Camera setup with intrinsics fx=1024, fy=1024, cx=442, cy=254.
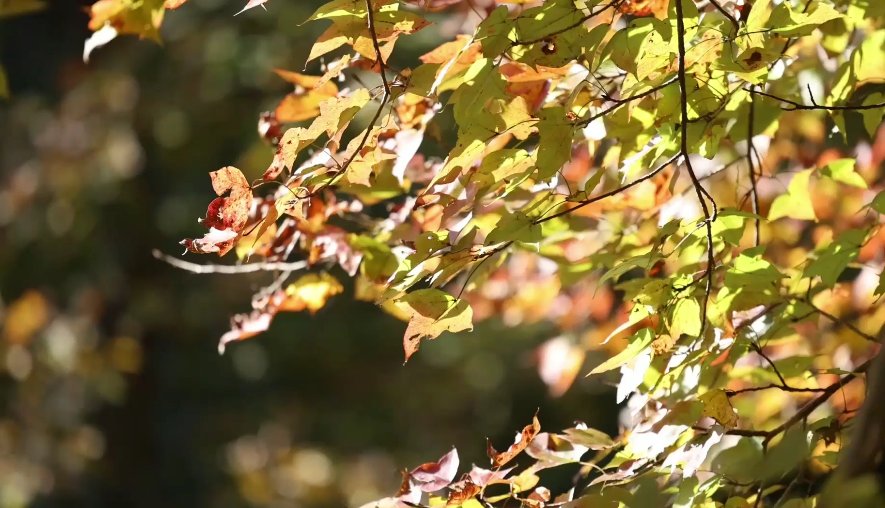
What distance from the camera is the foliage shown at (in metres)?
0.77

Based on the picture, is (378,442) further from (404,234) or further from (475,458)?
(404,234)

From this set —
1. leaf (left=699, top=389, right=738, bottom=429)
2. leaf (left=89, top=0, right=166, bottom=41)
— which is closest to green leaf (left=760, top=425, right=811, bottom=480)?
leaf (left=699, top=389, right=738, bottom=429)

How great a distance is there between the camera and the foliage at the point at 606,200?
30.2 inches

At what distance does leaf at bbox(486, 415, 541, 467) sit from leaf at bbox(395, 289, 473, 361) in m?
0.10

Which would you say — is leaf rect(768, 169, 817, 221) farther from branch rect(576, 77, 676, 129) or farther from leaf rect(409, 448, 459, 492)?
leaf rect(409, 448, 459, 492)

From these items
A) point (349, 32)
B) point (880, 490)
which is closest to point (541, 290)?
point (349, 32)

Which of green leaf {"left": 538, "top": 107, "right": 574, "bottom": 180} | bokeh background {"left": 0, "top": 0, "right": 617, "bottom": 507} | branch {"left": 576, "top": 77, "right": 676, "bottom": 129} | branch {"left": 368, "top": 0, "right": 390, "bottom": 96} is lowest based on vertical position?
bokeh background {"left": 0, "top": 0, "right": 617, "bottom": 507}

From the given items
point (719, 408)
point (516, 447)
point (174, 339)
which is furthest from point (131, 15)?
point (174, 339)

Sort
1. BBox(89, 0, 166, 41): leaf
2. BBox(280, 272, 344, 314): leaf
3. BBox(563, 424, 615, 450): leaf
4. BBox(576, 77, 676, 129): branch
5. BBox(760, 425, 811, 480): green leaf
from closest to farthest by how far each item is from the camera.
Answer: BBox(760, 425, 811, 480): green leaf < BBox(576, 77, 676, 129): branch < BBox(563, 424, 615, 450): leaf < BBox(89, 0, 166, 41): leaf < BBox(280, 272, 344, 314): leaf

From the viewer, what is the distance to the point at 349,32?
79 cm

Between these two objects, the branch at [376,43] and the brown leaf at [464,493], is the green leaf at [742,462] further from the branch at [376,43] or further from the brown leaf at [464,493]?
the branch at [376,43]

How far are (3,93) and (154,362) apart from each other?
441cm

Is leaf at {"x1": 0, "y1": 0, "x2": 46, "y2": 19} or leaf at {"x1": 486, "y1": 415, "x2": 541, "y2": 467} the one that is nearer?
leaf at {"x1": 486, "y1": 415, "x2": 541, "y2": 467}

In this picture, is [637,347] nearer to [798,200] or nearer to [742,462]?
[742,462]
